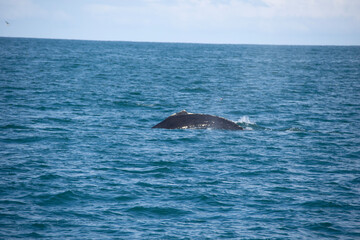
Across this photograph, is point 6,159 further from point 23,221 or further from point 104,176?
point 23,221

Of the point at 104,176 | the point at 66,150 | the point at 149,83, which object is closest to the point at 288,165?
the point at 104,176

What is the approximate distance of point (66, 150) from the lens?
62.1 feet

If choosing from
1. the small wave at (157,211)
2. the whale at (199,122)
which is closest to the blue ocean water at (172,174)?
the small wave at (157,211)

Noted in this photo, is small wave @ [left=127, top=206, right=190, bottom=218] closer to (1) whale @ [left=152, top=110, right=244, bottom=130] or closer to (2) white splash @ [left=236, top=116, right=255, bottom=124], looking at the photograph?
(1) whale @ [left=152, top=110, right=244, bottom=130]

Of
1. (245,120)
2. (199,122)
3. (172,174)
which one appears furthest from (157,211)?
(245,120)

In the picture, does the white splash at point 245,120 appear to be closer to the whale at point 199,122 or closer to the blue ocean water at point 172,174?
the blue ocean water at point 172,174

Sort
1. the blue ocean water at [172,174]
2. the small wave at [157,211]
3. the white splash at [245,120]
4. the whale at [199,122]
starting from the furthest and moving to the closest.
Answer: the white splash at [245,120], the whale at [199,122], the small wave at [157,211], the blue ocean water at [172,174]

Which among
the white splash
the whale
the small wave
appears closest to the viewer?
the small wave

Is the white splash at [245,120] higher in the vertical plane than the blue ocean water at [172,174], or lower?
higher

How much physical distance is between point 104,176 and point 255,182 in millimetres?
5718

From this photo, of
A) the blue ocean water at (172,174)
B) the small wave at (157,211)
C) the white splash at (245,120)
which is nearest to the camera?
the blue ocean water at (172,174)

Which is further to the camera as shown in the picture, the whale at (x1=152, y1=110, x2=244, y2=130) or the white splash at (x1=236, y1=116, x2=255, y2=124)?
the white splash at (x1=236, y1=116, x2=255, y2=124)

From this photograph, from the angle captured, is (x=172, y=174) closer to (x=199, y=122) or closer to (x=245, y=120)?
(x=199, y=122)

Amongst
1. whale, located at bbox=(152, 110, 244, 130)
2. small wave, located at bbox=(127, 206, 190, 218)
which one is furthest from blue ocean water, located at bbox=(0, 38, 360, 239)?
whale, located at bbox=(152, 110, 244, 130)
